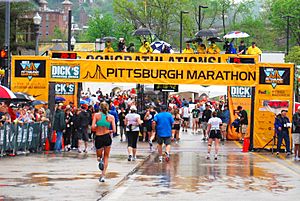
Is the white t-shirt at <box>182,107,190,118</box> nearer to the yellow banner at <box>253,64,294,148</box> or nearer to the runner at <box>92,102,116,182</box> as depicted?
the yellow banner at <box>253,64,294,148</box>

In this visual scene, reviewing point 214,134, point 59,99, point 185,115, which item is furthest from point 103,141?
point 185,115

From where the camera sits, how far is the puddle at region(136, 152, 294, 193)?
56.6ft

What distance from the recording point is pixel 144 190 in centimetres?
1619

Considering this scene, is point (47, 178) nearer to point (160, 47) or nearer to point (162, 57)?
point (162, 57)

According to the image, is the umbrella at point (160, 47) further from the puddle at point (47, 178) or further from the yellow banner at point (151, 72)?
the puddle at point (47, 178)

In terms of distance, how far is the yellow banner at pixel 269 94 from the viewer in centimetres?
2998

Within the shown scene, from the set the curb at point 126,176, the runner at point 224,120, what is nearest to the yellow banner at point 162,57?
the runner at point 224,120

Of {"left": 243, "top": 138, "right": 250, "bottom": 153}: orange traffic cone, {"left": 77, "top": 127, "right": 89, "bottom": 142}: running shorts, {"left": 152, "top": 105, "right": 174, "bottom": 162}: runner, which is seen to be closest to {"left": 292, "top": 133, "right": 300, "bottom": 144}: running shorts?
{"left": 243, "top": 138, "right": 250, "bottom": 153}: orange traffic cone

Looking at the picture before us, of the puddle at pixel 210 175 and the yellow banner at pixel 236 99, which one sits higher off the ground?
the yellow banner at pixel 236 99

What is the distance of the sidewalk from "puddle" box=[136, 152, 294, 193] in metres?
0.73

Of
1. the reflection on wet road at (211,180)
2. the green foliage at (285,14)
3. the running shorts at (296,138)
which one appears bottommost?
the reflection on wet road at (211,180)

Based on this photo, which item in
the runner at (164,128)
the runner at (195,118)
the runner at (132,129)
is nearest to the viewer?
the runner at (132,129)

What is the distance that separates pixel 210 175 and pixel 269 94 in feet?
36.0

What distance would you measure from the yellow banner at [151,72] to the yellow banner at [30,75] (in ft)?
1.26
